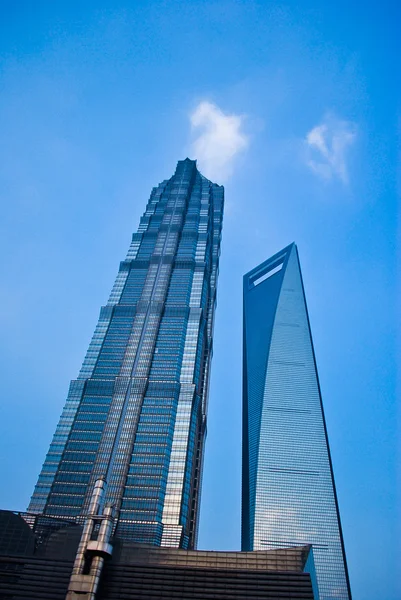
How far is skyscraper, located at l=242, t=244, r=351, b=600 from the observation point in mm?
144750

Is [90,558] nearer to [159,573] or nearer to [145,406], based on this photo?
[159,573]

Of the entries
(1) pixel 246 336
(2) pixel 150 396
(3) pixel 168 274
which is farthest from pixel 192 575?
(1) pixel 246 336

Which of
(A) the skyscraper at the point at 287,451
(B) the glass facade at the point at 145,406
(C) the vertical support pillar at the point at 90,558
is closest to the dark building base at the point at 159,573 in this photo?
(C) the vertical support pillar at the point at 90,558

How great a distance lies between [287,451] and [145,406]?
67800mm

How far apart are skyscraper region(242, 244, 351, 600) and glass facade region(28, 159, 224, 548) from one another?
3338 centimetres

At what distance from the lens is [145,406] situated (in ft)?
379

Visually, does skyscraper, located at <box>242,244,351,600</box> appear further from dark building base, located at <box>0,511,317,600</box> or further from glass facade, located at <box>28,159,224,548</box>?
dark building base, located at <box>0,511,317,600</box>

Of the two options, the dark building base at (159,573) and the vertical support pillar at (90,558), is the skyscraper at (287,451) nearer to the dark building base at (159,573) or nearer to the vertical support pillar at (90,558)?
the dark building base at (159,573)

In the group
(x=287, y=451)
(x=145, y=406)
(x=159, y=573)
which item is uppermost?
(x=287, y=451)

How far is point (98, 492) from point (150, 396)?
216ft

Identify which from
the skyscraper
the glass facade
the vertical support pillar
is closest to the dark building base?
the vertical support pillar

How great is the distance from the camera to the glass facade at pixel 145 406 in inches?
3917

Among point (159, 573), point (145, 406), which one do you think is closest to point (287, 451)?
point (145, 406)

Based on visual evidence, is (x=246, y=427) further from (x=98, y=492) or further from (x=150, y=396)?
(x=98, y=492)
